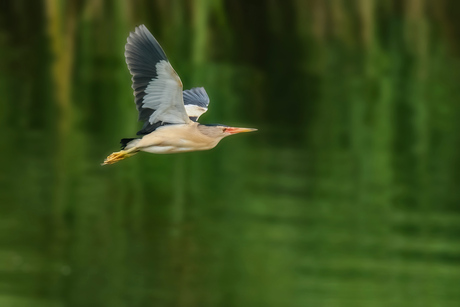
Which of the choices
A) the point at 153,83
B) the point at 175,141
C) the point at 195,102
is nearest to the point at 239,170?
the point at 195,102

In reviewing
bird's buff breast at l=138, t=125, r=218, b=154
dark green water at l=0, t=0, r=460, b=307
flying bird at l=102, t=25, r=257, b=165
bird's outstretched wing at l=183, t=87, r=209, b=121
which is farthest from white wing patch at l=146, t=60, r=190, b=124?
dark green water at l=0, t=0, r=460, b=307

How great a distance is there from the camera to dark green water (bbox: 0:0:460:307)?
560 inches

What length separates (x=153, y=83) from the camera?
178 inches

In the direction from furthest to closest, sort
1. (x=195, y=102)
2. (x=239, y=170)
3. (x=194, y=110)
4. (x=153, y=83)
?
(x=239, y=170), (x=195, y=102), (x=194, y=110), (x=153, y=83)

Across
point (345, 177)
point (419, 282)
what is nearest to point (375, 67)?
point (345, 177)

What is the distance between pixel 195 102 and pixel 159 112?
39.2 inches

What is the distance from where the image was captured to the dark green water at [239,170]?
14.2 meters

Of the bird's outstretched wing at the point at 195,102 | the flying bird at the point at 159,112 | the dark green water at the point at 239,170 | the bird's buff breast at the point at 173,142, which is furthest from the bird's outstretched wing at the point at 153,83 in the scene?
the dark green water at the point at 239,170

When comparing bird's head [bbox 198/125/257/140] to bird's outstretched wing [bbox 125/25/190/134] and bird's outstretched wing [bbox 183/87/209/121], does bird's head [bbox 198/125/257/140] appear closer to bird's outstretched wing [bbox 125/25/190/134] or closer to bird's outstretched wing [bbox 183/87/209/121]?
bird's outstretched wing [bbox 125/25/190/134]

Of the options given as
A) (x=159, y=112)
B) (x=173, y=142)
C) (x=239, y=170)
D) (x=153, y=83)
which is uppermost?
(x=153, y=83)

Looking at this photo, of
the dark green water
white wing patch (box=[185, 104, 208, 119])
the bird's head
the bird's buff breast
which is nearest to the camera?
the bird's buff breast

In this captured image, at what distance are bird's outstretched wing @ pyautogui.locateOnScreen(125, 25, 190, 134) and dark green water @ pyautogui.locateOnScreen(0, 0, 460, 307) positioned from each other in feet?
28.2

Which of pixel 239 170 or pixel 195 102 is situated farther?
pixel 239 170

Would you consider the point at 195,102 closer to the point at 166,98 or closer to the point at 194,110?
the point at 194,110
